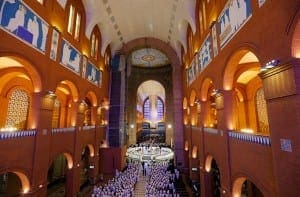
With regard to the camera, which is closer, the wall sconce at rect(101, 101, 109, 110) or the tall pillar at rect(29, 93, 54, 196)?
the tall pillar at rect(29, 93, 54, 196)

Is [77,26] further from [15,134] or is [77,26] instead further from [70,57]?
[15,134]

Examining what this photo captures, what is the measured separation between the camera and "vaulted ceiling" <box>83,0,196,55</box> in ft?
49.1

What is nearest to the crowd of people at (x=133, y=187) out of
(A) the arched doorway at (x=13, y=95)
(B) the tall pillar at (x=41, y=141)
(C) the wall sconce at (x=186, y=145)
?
(C) the wall sconce at (x=186, y=145)

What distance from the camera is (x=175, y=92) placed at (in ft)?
68.7

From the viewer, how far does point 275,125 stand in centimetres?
496

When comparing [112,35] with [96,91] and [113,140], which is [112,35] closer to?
[96,91]

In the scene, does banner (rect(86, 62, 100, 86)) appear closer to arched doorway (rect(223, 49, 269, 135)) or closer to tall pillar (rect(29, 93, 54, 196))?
tall pillar (rect(29, 93, 54, 196))

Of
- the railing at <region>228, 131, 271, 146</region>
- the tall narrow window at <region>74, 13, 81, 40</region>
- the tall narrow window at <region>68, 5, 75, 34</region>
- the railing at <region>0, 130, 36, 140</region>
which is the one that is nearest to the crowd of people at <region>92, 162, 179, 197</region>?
the railing at <region>0, 130, 36, 140</region>

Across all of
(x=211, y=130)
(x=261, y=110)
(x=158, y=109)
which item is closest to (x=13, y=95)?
(x=211, y=130)

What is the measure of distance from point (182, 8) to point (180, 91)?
894 cm

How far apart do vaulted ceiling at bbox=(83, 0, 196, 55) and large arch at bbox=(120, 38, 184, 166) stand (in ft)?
1.92

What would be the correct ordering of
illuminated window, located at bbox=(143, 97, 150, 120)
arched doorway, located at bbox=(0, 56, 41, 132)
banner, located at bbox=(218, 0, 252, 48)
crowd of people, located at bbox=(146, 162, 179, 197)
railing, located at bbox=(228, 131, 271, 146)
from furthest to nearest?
illuminated window, located at bbox=(143, 97, 150, 120), crowd of people, located at bbox=(146, 162, 179, 197), arched doorway, located at bbox=(0, 56, 41, 132), banner, located at bbox=(218, 0, 252, 48), railing, located at bbox=(228, 131, 271, 146)

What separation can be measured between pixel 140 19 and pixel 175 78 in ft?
24.5

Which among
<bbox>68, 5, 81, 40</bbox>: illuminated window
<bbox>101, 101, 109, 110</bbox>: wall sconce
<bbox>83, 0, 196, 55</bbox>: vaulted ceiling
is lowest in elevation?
<bbox>101, 101, 109, 110</bbox>: wall sconce
